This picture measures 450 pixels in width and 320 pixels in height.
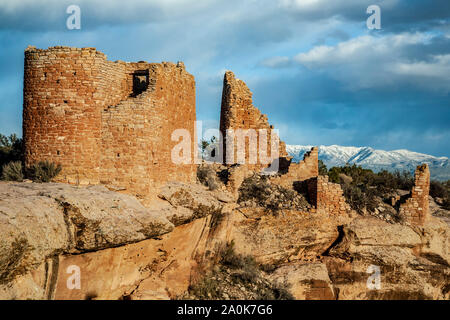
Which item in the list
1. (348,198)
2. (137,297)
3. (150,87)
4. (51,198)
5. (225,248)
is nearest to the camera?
(51,198)

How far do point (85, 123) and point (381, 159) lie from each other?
5322 inches

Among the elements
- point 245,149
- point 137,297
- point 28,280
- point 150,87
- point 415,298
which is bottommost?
point 415,298

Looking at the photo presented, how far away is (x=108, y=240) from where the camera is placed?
12.1 m

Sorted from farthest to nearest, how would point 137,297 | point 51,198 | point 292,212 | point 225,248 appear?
point 292,212 → point 225,248 → point 137,297 → point 51,198

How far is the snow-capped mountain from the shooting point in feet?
422

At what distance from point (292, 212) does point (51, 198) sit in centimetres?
1015

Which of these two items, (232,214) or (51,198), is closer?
(51,198)

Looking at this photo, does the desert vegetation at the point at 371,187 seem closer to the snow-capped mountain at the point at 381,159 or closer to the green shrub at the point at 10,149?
the green shrub at the point at 10,149

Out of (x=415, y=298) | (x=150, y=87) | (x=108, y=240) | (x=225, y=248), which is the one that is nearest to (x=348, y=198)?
(x=415, y=298)

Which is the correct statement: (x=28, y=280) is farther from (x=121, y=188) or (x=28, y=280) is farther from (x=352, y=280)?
(x=352, y=280)

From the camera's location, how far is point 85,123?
48.5 ft

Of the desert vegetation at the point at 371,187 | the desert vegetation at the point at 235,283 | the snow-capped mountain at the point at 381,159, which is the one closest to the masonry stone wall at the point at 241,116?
the desert vegetation at the point at 371,187

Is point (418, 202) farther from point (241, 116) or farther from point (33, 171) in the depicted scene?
point (33, 171)

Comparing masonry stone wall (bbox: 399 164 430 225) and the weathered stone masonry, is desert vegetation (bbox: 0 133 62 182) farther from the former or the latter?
masonry stone wall (bbox: 399 164 430 225)
